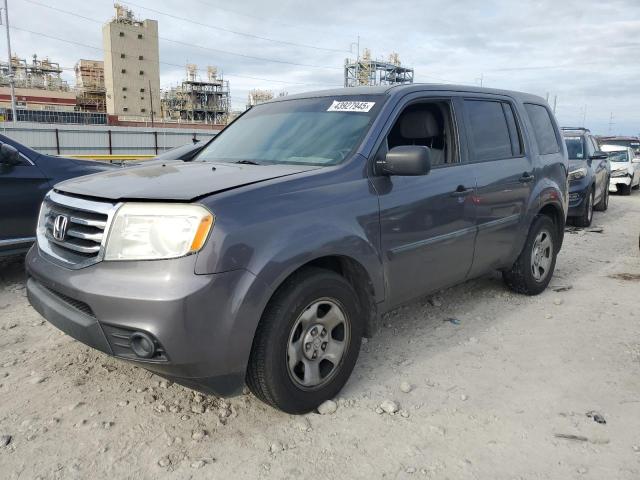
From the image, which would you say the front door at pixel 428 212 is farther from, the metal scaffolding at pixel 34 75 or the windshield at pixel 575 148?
the metal scaffolding at pixel 34 75

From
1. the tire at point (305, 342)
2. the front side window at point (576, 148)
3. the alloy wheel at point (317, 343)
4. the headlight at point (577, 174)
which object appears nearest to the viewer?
the tire at point (305, 342)

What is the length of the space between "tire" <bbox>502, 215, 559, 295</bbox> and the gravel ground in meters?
0.65

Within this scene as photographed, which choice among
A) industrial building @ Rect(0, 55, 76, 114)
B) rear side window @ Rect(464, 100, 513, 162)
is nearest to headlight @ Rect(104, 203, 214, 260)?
rear side window @ Rect(464, 100, 513, 162)

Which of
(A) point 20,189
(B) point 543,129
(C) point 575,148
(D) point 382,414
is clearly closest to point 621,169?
(C) point 575,148

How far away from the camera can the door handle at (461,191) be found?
3.75 metres

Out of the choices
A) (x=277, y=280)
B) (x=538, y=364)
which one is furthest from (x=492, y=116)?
(x=277, y=280)

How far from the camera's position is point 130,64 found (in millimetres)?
78125

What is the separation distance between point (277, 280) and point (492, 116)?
2821 millimetres

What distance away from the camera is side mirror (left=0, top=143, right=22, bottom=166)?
5.05 metres

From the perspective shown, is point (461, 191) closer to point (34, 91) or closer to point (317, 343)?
point (317, 343)

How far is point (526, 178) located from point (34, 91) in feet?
263

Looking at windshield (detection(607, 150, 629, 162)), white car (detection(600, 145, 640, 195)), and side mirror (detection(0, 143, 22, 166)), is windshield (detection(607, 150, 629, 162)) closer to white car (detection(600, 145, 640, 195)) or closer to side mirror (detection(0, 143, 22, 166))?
white car (detection(600, 145, 640, 195))

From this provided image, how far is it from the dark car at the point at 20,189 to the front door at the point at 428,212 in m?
3.76

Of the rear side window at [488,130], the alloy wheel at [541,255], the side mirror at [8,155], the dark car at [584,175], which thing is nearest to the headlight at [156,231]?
the rear side window at [488,130]
